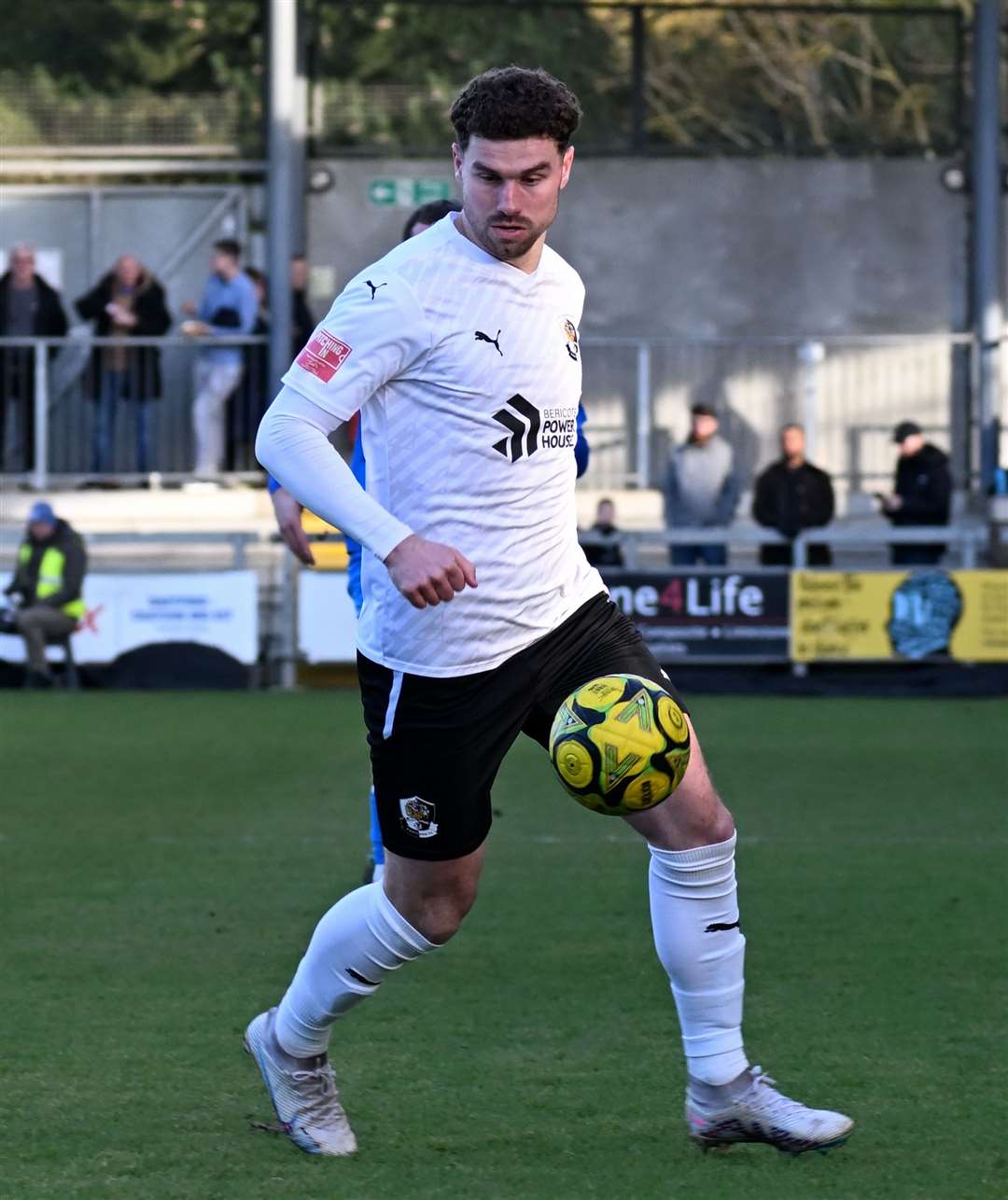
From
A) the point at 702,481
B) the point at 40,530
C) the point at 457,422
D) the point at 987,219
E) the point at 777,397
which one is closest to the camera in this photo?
the point at 457,422

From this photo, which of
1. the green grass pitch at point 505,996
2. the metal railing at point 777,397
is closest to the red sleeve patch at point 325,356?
the green grass pitch at point 505,996

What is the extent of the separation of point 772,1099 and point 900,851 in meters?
4.57

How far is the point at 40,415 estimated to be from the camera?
759 inches

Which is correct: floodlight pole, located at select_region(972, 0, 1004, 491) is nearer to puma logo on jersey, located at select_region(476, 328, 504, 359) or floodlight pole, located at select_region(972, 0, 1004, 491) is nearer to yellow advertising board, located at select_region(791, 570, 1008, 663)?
yellow advertising board, located at select_region(791, 570, 1008, 663)

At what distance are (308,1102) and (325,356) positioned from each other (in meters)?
1.59

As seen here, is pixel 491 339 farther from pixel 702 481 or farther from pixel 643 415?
pixel 643 415

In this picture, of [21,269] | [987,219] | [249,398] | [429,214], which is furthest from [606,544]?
[429,214]

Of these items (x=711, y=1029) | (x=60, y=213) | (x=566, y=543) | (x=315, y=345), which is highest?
(x=60, y=213)

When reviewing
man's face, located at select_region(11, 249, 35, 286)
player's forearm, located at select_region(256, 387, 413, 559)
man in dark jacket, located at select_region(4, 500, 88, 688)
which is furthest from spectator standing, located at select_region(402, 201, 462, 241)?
man's face, located at select_region(11, 249, 35, 286)

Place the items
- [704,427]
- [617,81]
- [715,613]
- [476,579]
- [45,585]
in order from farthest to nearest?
1. [617,81]
2. [704,427]
3. [715,613]
4. [45,585]
5. [476,579]

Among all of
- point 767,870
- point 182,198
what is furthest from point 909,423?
point 767,870

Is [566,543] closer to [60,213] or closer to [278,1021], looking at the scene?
[278,1021]

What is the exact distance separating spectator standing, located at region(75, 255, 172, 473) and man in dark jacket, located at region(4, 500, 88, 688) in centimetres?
269

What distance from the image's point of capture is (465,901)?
4652 millimetres
